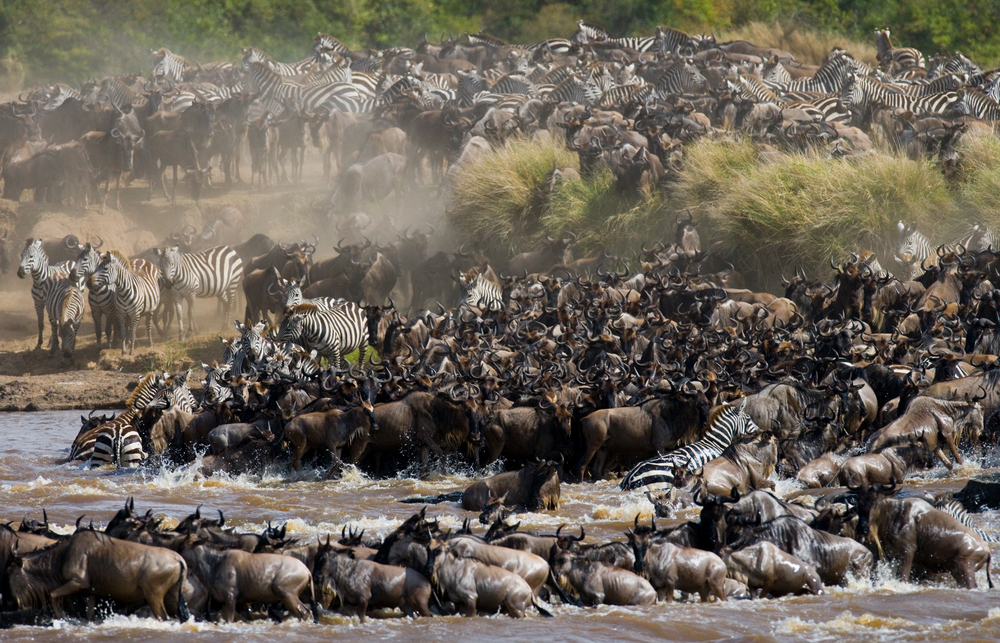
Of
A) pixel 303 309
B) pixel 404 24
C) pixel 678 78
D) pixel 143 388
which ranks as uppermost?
pixel 404 24

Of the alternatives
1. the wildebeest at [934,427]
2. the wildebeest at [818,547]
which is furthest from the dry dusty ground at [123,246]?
the wildebeest at [818,547]

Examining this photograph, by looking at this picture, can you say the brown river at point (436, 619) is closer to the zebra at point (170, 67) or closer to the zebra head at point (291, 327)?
the zebra head at point (291, 327)

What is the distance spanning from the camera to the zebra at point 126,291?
17734mm

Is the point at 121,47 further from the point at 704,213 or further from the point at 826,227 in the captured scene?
the point at 826,227

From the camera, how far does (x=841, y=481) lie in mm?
9297

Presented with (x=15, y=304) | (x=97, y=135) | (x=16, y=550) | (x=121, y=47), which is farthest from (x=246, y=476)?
(x=121, y=47)

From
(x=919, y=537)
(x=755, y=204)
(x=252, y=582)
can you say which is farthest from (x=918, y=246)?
(x=252, y=582)

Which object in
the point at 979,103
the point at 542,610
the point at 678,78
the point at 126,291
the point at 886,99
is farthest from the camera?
the point at 678,78

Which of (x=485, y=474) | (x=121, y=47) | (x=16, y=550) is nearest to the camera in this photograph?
(x=16, y=550)

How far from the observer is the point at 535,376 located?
11.5 m

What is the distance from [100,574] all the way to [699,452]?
5.03 m

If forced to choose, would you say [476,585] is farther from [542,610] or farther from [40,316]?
[40,316]

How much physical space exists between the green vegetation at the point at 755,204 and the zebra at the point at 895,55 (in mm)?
14373

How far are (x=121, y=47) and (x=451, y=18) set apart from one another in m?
11.4
